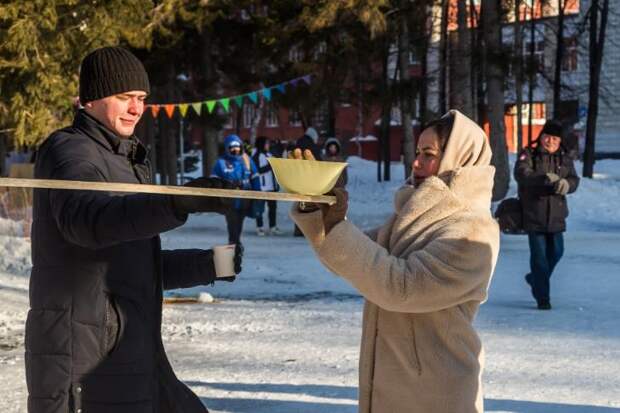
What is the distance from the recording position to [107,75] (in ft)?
10.2

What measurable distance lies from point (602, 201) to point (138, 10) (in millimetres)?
11235

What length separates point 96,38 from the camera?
62.6ft

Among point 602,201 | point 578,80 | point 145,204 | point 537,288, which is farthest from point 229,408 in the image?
point 578,80

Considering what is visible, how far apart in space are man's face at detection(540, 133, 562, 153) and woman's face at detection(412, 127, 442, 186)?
6.20 meters

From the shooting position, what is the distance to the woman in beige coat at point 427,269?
10.2ft

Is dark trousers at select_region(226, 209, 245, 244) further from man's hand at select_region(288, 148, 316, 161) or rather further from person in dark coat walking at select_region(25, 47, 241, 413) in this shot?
man's hand at select_region(288, 148, 316, 161)

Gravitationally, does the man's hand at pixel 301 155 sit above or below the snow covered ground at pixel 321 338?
above

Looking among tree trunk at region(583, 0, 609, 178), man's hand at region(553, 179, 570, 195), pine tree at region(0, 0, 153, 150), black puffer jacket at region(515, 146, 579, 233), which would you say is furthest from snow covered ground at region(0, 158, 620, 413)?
tree trunk at region(583, 0, 609, 178)

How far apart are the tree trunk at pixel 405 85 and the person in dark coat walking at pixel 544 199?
52.6 ft

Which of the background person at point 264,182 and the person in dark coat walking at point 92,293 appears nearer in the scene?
the person in dark coat walking at point 92,293

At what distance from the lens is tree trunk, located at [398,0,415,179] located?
84.4 feet

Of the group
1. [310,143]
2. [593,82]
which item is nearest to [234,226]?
[310,143]

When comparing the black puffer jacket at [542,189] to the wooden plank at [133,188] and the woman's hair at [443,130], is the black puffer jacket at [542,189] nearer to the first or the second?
the woman's hair at [443,130]

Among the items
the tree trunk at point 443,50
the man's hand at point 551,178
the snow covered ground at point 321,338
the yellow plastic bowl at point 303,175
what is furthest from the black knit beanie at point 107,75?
the tree trunk at point 443,50
